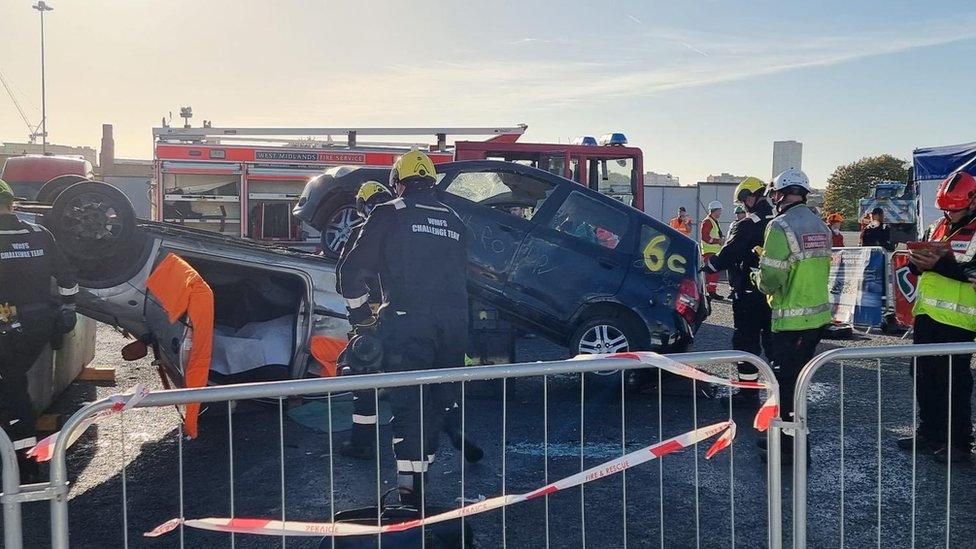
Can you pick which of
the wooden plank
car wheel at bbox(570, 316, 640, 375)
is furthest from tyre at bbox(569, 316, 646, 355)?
the wooden plank

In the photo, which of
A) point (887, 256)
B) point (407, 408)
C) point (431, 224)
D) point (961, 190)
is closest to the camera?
point (407, 408)

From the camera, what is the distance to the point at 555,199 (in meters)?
6.89

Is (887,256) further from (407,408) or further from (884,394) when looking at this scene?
(407,408)

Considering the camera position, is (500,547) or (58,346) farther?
(58,346)

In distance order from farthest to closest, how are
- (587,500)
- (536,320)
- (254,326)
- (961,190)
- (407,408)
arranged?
(536,320)
(254,326)
(961,190)
(587,500)
(407,408)

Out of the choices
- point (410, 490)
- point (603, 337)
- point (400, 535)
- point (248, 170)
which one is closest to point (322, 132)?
point (248, 170)

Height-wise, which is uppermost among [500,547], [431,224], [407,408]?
[431,224]

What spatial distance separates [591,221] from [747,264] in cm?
142

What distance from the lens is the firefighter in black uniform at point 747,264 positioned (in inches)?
251

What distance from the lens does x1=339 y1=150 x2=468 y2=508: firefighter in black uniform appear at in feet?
12.8

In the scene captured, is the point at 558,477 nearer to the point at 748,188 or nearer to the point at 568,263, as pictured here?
the point at 568,263

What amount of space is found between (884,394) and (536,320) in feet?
10.7

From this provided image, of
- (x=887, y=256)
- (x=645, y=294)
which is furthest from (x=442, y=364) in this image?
(x=887, y=256)

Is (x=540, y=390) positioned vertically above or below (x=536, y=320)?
below
